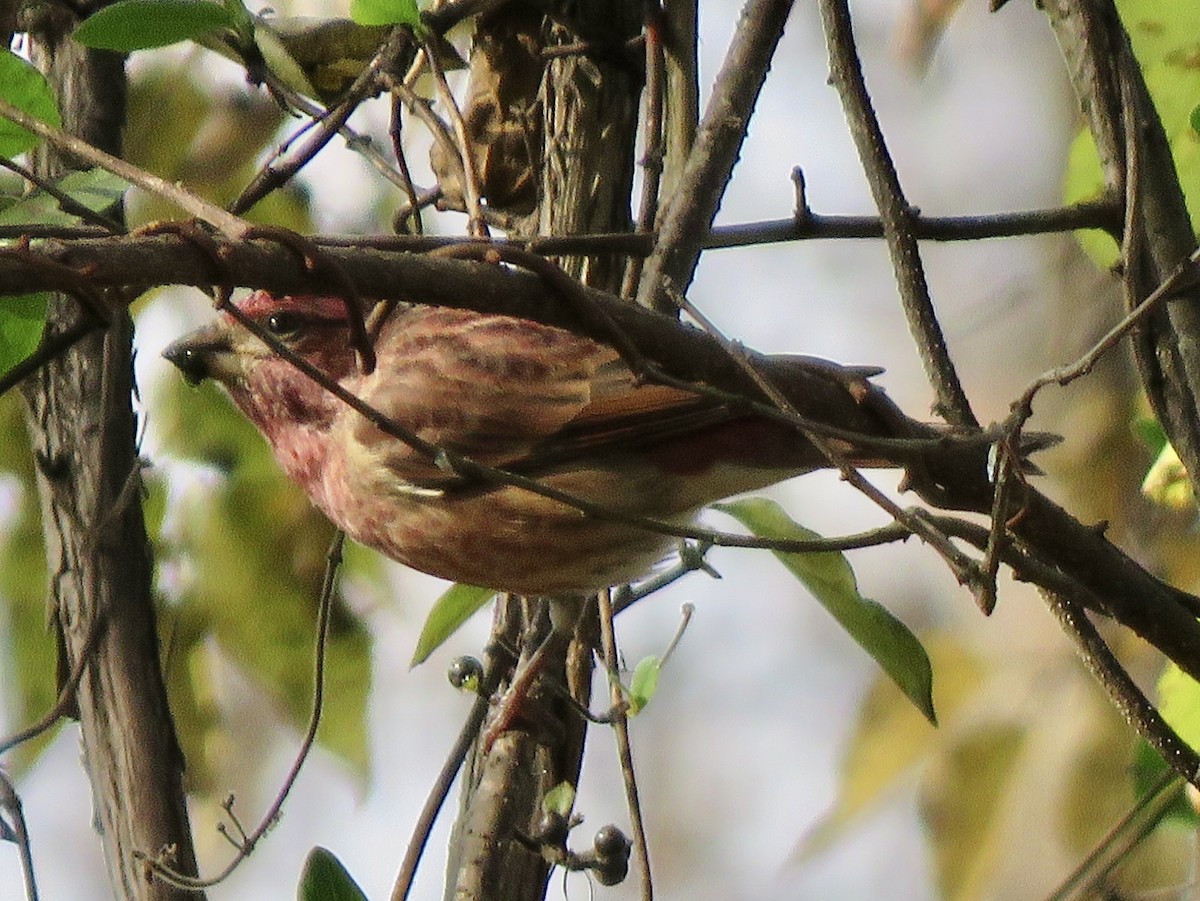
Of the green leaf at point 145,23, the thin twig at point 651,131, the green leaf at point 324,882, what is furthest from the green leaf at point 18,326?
the thin twig at point 651,131

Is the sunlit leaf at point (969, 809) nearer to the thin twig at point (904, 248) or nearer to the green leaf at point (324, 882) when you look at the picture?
the thin twig at point (904, 248)

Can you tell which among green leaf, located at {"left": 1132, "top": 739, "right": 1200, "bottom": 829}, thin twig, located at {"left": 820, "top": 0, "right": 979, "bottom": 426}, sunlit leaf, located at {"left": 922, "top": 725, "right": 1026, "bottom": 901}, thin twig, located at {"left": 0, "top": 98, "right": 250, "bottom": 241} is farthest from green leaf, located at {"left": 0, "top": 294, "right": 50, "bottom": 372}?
sunlit leaf, located at {"left": 922, "top": 725, "right": 1026, "bottom": 901}

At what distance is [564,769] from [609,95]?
137 cm

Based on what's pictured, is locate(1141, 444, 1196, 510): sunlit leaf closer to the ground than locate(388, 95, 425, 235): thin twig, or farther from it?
closer to the ground

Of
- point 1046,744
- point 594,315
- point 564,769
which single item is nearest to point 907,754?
point 1046,744

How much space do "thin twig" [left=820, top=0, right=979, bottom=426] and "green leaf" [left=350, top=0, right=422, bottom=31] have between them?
0.73 meters

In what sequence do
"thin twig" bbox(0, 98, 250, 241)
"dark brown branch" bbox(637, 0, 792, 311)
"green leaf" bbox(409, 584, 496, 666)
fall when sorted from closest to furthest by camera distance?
1. "thin twig" bbox(0, 98, 250, 241)
2. "dark brown branch" bbox(637, 0, 792, 311)
3. "green leaf" bbox(409, 584, 496, 666)

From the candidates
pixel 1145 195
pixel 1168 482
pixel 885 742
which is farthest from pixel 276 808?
pixel 885 742

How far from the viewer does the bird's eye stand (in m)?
2.83

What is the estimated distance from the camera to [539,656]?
274 cm

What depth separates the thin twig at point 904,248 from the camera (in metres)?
2.37

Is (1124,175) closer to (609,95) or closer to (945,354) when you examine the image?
(945,354)

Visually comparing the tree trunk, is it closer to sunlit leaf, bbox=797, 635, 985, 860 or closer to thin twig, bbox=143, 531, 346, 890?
thin twig, bbox=143, 531, 346, 890

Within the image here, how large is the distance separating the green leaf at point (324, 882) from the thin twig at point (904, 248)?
1162 millimetres
